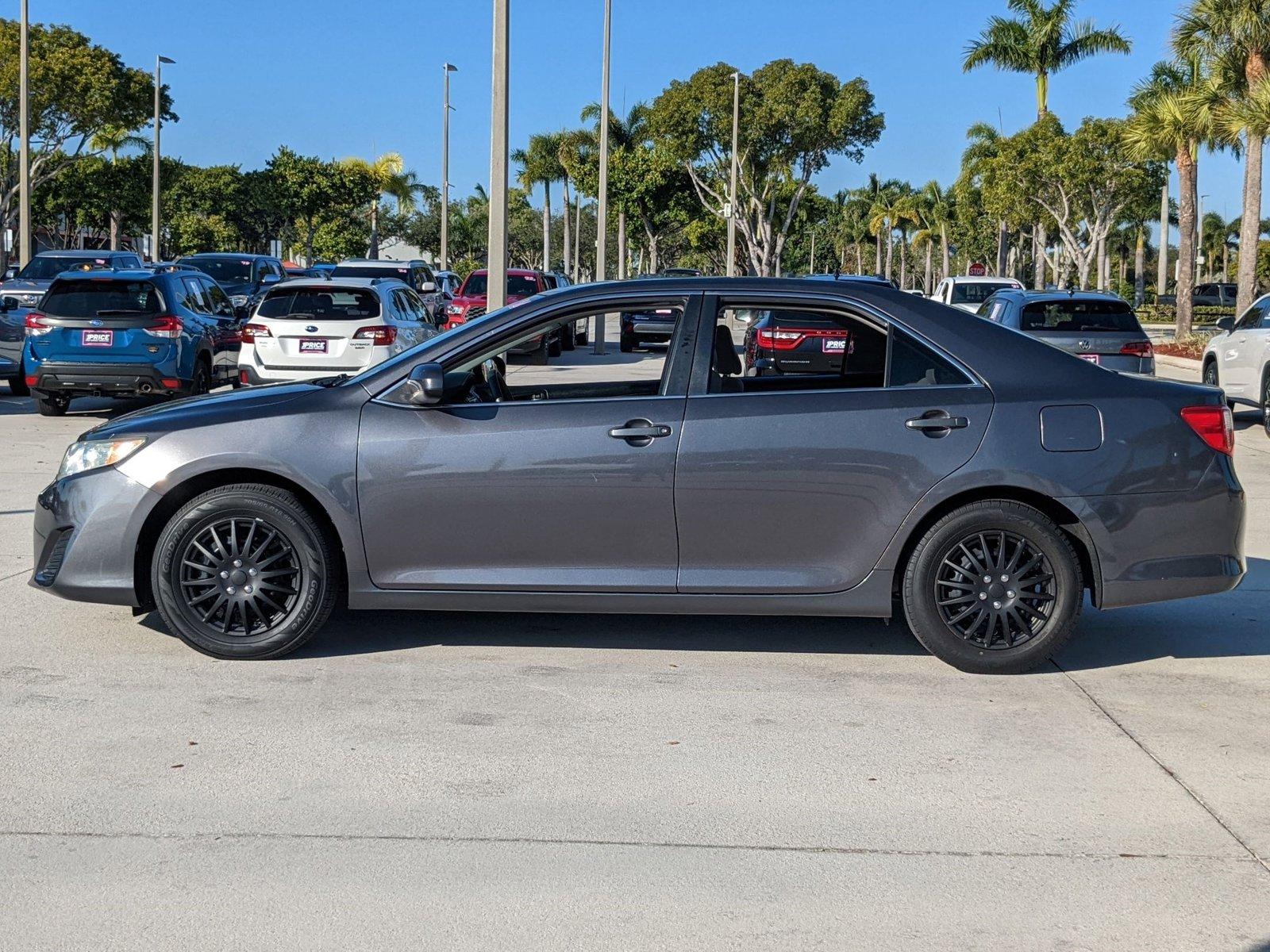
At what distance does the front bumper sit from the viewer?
6352 mm

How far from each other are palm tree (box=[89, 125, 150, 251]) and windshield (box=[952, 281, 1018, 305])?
2961cm

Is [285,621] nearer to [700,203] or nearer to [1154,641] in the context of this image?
[1154,641]

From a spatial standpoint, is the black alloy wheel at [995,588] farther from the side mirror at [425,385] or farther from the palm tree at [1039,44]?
the palm tree at [1039,44]

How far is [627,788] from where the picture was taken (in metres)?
4.94

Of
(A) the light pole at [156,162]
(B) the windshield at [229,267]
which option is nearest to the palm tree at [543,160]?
(A) the light pole at [156,162]

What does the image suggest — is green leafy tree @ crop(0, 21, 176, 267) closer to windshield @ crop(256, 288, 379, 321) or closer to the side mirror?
windshield @ crop(256, 288, 379, 321)

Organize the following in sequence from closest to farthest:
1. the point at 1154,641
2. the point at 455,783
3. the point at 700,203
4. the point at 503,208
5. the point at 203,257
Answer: the point at 455,783 < the point at 1154,641 < the point at 503,208 < the point at 203,257 < the point at 700,203

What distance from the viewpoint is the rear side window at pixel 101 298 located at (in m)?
15.9

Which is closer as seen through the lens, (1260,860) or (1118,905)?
(1118,905)

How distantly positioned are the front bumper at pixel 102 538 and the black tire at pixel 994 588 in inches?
127

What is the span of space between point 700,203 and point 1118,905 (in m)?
62.4

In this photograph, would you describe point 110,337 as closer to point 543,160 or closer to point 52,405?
point 52,405

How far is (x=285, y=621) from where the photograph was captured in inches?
251

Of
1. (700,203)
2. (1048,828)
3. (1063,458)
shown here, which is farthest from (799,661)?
(700,203)
